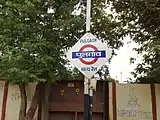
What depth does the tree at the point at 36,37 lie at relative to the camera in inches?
328

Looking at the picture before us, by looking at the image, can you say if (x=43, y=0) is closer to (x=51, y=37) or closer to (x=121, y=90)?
(x=51, y=37)

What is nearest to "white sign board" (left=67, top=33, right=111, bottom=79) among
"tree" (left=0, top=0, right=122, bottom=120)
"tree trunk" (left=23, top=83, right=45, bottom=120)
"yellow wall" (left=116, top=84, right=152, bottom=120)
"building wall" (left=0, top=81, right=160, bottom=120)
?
"tree" (left=0, top=0, right=122, bottom=120)

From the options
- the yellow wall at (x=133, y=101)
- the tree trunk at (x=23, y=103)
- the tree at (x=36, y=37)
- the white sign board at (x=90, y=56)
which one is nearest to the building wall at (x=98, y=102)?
the yellow wall at (x=133, y=101)

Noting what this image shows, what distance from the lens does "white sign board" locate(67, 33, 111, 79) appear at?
4.38 meters

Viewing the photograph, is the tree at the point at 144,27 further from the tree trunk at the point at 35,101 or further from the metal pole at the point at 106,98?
the tree trunk at the point at 35,101

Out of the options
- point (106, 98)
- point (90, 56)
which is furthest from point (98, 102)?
point (90, 56)

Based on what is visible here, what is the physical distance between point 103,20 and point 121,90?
2611 millimetres

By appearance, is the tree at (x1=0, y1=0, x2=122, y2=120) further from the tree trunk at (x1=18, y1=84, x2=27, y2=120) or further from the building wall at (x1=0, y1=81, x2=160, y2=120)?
the building wall at (x1=0, y1=81, x2=160, y2=120)

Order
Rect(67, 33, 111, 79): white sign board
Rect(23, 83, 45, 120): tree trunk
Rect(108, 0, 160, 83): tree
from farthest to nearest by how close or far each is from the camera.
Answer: Rect(23, 83, 45, 120): tree trunk, Rect(108, 0, 160, 83): tree, Rect(67, 33, 111, 79): white sign board

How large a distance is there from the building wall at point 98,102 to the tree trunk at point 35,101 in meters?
0.59

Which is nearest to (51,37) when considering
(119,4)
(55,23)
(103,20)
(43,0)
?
(55,23)

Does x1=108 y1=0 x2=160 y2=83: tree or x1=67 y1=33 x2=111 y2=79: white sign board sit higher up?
x1=108 y1=0 x2=160 y2=83: tree

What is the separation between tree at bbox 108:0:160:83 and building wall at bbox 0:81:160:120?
671 millimetres

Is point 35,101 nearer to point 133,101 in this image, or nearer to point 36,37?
point 36,37
